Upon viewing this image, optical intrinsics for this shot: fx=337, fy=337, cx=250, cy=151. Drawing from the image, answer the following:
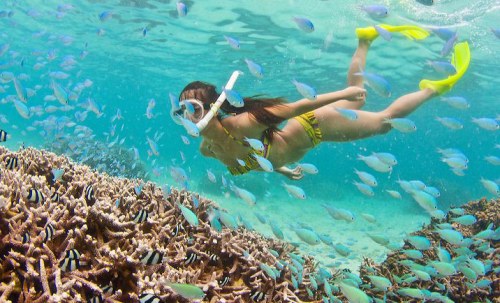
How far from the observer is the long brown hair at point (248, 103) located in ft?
17.4

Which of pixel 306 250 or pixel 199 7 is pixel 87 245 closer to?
pixel 306 250

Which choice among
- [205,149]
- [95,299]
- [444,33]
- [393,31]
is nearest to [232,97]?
[205,149]

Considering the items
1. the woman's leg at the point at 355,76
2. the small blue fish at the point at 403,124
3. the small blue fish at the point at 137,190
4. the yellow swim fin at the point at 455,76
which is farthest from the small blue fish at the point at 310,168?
the small blue fish at the point at 137,190

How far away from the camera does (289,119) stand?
5969 mm

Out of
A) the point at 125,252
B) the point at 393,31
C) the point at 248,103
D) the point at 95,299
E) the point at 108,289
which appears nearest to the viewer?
the point at 95,299

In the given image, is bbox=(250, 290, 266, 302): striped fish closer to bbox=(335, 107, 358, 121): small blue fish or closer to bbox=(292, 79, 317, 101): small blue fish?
bbox=(292, 79, 317, 101): small blue fish

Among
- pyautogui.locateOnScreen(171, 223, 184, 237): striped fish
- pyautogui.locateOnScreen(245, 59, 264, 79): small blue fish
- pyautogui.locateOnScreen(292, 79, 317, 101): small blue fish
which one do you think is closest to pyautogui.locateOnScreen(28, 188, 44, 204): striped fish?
pyautogui.locateOnScreen(171, 223, 184, 237): striped fish

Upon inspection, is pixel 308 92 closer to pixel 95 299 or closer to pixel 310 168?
pixel 310 168

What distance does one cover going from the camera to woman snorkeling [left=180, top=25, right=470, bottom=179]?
5.29 metres

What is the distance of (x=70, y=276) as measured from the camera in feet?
9.90

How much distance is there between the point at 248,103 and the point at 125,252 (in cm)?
304

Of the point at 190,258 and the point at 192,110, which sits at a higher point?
the point at 192,110

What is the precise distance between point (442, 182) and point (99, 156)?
92.9 ft

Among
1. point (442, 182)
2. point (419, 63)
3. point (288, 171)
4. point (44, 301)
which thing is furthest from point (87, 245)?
point (442, 182)
